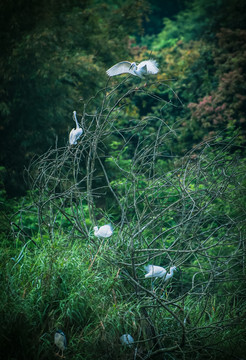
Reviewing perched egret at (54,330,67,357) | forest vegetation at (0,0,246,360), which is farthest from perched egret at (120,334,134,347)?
perched egret at (54,330,67,357)

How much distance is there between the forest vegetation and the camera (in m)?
2.00

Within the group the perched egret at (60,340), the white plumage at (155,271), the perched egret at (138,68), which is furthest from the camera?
the perched egret at (138,68)

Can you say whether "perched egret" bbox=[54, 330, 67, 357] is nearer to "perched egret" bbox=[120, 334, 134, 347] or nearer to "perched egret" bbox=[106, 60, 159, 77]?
"perched egret" bbox=[120, 334, 134, 347]

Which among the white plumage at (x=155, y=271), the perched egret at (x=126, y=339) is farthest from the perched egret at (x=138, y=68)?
the perched egret at (x=126, y=339)

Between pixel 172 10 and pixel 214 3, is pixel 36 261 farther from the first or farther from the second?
pixel 172 10

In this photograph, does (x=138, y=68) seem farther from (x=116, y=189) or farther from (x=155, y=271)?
(x=155, y=271)

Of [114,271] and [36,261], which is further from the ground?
[36,261]

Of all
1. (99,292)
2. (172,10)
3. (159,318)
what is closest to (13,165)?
(99,292)

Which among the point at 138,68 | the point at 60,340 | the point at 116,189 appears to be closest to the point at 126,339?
the point at 60,340

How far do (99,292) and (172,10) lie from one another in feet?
41.2

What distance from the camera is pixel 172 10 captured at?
38.3 ft

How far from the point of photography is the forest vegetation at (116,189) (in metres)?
2.00

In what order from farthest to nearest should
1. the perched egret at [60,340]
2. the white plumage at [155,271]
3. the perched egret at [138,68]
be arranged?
the perched egret at [138,68]
the white plumage at [155,271]
the perched egret at [60,340]

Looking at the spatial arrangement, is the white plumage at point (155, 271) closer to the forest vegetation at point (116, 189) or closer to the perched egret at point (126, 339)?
the forest vegetation at point (116, 189)
